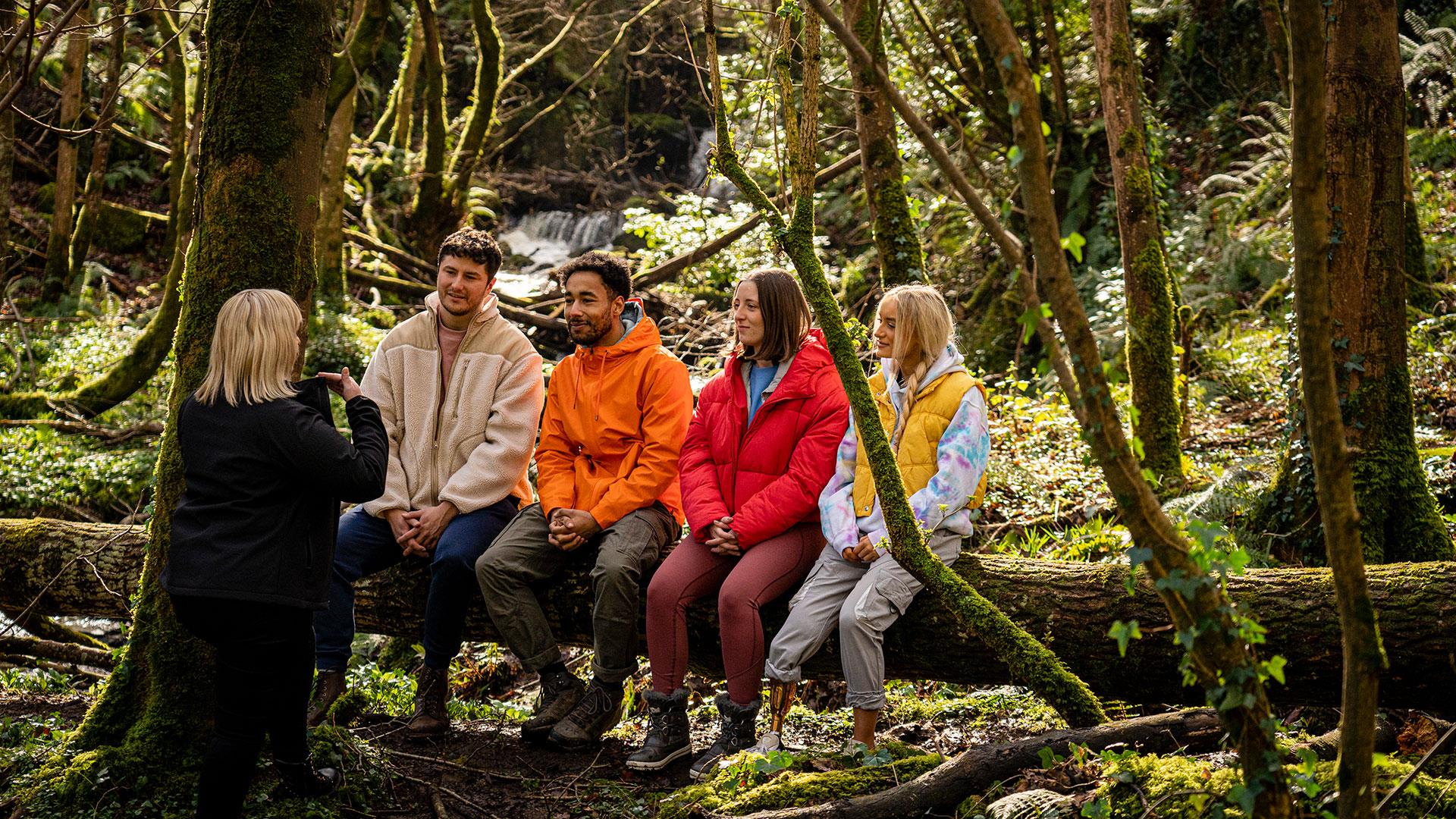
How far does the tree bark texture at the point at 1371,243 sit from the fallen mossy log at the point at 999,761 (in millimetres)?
2011

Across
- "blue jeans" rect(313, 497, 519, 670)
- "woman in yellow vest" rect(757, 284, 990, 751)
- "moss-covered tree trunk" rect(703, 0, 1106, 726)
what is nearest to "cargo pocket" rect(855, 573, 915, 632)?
"woman in yellow vest" rect(757, 284, 990, 751)

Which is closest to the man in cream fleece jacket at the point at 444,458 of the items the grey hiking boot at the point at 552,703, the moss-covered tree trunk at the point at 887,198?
the grey hiking boot at the point at 552,703

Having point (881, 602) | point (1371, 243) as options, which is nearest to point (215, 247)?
point (881, 602)

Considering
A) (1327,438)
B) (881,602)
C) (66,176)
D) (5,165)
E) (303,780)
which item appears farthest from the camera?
(66,176)

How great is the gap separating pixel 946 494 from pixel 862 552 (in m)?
0.40

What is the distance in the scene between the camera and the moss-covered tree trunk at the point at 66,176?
406 inches

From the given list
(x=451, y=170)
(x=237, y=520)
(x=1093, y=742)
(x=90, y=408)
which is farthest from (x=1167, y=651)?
(x=451, y=170)

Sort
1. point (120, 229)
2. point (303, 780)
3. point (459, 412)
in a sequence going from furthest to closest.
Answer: point (120, 229) < point (459, 412) < point (303, 780)

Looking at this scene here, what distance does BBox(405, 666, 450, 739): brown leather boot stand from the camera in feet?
14.6

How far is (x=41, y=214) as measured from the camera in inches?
591

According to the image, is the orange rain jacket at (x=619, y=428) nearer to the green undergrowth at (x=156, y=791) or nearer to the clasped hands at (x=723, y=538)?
the clasped hands at (x=723, y=538)

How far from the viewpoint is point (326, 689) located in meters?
4.46

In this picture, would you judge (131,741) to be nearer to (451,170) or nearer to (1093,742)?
(1093,742)

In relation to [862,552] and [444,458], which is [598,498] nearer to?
[444,458]
